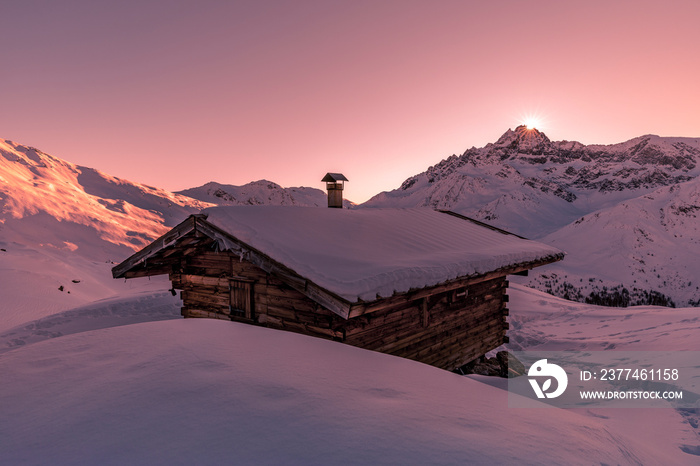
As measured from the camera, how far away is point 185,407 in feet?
8.75

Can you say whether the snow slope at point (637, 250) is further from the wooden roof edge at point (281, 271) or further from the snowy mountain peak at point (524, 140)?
the snowy mountain peak at point (524, 140)

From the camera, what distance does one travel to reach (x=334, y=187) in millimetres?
10812

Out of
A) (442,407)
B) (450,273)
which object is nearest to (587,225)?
(450,273)

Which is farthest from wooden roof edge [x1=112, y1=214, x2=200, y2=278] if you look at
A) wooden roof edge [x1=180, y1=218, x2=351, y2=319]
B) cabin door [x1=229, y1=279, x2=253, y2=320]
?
cabin door [x1=229, y1=279, x2=253, y2=320]

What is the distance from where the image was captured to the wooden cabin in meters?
5.31

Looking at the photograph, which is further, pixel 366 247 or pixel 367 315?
pixel 366 247

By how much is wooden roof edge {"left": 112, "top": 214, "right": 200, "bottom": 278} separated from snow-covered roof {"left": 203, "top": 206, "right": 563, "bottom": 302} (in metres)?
0.41

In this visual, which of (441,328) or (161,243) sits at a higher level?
(161,243)

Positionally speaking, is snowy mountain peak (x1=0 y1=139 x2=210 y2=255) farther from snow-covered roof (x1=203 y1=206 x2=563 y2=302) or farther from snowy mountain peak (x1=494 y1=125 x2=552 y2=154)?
snowy mountain peak (x1=494 y1=125 x2=552 y2=154)

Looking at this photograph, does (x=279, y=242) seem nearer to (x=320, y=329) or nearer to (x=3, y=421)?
(x=320, y=329)

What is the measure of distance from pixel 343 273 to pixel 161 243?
3979mm

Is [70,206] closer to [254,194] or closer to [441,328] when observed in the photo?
[441,328]

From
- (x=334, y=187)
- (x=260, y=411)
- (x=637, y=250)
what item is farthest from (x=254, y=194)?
(x=260, y=411)

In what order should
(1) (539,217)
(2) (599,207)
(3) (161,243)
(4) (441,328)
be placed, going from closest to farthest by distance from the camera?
(3) (161,243) < (4) (441,328) < (1) (539,217) < (2) (599,207)
